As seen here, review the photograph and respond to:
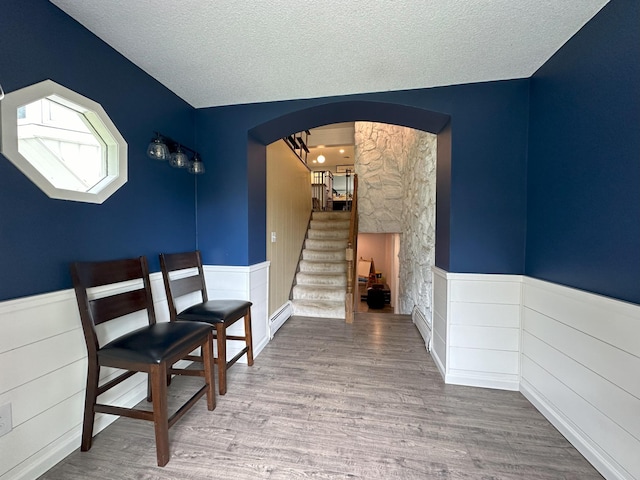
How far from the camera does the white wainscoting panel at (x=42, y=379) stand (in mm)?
1157

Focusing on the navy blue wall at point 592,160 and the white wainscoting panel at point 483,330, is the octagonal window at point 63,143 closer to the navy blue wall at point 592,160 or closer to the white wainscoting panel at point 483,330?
the white wainscoting panel at point 483,330

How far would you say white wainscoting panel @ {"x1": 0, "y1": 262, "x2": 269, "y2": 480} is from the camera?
3.80 ft

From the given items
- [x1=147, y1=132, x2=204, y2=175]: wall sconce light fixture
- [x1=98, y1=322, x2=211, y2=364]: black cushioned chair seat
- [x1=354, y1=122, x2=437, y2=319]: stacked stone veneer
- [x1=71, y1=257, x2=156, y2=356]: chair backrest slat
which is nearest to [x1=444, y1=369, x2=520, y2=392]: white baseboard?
[x1=354, y1=122, x2=437, y2=319]: stacked stone veneer

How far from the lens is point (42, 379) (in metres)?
1.27

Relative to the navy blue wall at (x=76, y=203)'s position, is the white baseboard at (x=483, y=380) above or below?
below

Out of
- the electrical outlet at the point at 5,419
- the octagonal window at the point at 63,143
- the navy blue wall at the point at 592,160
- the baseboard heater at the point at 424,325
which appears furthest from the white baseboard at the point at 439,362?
the octagonal window at the point at 63,143

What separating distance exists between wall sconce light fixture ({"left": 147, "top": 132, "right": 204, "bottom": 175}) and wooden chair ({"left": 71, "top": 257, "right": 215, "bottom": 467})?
2.52 ft

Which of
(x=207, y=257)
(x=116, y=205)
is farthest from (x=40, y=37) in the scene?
(x=207, y=257)

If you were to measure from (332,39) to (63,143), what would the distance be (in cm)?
171

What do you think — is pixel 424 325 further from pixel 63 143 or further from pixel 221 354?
pixel 63 143

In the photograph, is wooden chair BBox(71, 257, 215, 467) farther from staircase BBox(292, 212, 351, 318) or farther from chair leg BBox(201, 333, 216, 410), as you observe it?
staircase BBox(292, 212, 351, 318)

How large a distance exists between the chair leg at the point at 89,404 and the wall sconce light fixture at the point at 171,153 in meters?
1.34

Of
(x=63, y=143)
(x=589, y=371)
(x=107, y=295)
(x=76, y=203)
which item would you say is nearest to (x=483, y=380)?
(x=589, y=371)

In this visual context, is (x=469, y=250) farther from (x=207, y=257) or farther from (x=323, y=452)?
(x=207, y=257)
